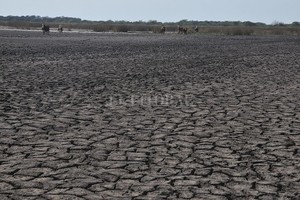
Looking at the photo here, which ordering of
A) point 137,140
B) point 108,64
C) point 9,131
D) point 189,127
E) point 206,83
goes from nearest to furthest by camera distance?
point 137,140
point 9,131
point 189,127
point 206,83
point 108,64

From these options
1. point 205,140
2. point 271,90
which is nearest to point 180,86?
point 271,90

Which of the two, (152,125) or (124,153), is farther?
(152,125)

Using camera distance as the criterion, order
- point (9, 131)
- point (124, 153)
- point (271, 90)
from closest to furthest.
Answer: point (124, 153) → point (9, 131) → point (271, 90)

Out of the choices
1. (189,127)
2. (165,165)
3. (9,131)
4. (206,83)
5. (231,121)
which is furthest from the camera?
(206,83)

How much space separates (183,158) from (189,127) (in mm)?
1676

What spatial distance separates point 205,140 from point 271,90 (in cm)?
569

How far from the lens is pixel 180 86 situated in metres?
11.5

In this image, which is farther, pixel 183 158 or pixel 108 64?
pixel 108 64

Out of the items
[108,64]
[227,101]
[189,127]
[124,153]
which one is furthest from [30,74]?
[124,153]

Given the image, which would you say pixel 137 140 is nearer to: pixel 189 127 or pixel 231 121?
pixel 189 127

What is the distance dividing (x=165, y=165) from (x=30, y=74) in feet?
31.6

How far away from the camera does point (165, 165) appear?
185 inches

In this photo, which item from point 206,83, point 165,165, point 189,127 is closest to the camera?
point 165,165

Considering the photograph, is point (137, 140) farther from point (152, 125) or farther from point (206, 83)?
point (206, 83)
